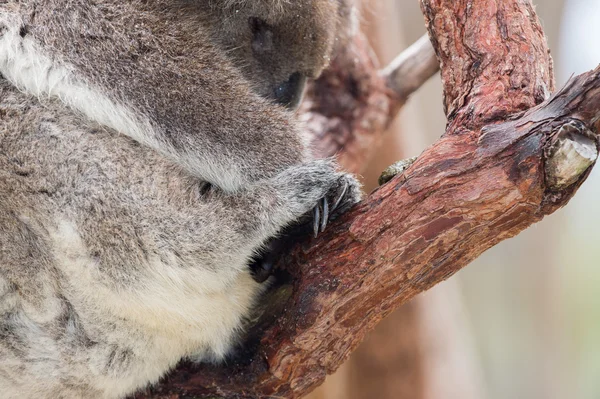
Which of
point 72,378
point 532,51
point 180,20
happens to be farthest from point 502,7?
point 72,378

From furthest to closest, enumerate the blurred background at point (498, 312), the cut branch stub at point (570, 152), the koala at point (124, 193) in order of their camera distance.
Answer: the blurred background at point (498, 312) → the koala at point (124, 193) → the cut branch stub at point (570, 152)

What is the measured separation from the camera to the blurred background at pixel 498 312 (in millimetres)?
3959

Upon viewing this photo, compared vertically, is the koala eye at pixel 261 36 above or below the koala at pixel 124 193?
above

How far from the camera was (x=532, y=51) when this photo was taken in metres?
2.09

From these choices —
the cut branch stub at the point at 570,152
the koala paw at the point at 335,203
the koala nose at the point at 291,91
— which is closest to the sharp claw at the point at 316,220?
the koala paw at the point at 335,203

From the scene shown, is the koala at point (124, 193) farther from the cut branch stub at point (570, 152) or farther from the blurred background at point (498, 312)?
the blurred background at point (498, 312)

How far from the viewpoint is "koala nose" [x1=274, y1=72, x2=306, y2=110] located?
109 inches

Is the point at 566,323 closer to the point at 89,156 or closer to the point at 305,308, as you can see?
the point at 305,308

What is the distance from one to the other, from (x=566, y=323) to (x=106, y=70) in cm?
504

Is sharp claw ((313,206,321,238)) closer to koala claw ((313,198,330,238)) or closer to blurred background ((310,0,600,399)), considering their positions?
koala claw ((313,198,330,238))

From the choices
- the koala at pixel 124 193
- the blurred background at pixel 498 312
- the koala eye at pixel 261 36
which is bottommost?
the blurred background at pixel 498 312

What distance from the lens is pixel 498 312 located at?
7.09 metres

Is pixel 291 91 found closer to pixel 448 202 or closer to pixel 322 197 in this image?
pixel 322 197

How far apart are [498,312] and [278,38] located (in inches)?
212
